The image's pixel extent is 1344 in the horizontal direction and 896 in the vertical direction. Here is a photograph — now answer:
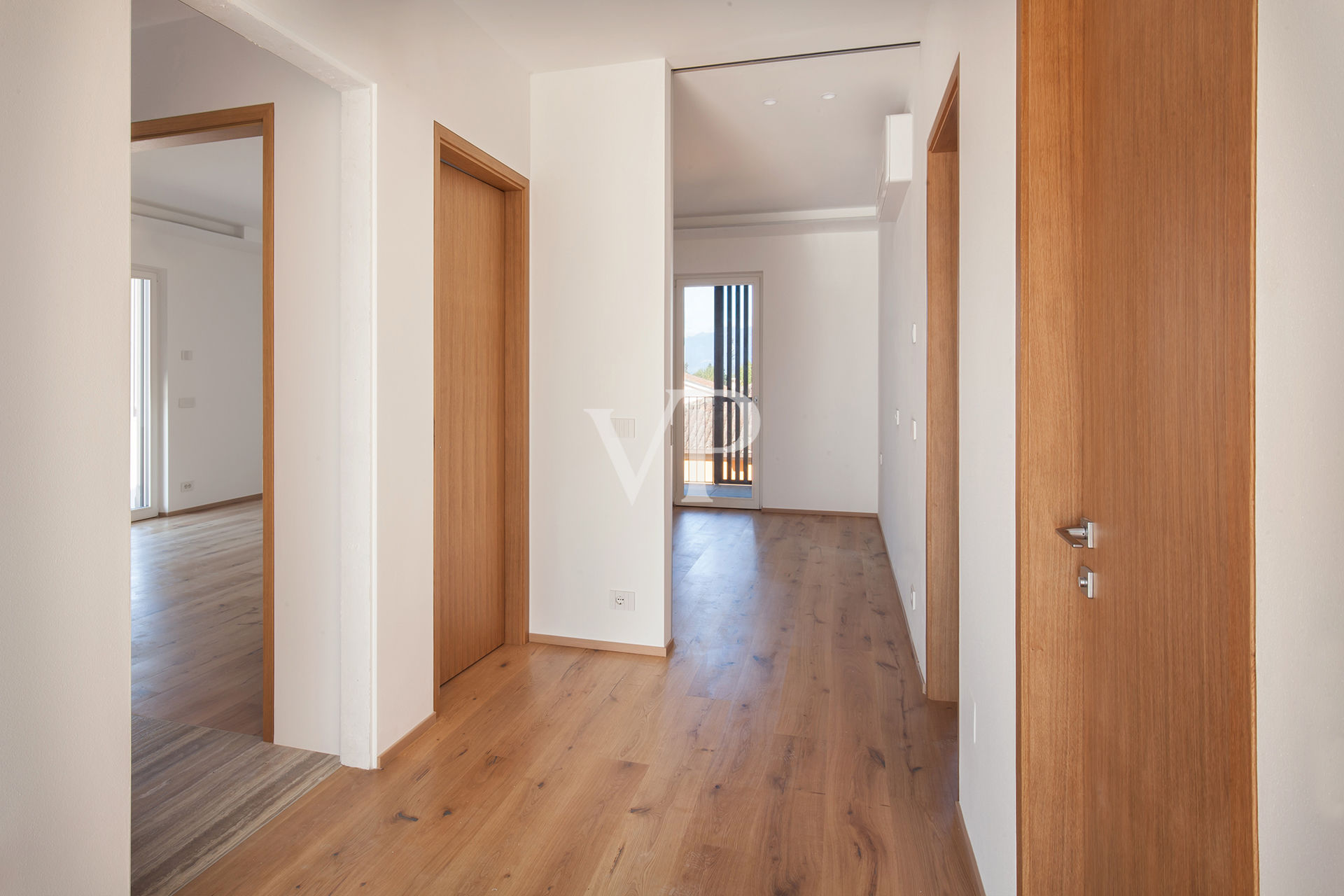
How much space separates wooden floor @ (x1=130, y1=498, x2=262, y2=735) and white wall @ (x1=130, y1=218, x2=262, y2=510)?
3.30ft

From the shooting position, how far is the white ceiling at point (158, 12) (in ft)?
7.98

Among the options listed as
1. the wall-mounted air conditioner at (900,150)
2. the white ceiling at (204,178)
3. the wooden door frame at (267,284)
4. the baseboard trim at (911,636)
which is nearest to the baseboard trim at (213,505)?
the white ceiling at (204,178)

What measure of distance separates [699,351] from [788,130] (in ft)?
9.58

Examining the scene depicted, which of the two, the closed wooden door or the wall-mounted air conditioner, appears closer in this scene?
the closed wooden door

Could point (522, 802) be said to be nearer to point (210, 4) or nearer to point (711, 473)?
point (210, 4)

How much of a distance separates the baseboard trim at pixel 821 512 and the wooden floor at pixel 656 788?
10.6 ft

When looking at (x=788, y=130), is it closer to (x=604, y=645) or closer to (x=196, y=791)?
(x=604, y=645)

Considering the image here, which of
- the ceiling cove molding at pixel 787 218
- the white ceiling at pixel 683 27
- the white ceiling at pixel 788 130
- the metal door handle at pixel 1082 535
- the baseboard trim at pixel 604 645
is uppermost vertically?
the ceiling cove molding at pixel 787 218

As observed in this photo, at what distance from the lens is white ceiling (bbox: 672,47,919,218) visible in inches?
132

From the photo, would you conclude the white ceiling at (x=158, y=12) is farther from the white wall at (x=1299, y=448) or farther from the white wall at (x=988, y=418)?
the white wall at (x=1299, y=448)

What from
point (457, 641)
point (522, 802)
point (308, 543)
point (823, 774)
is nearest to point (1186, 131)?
point (823, 774)

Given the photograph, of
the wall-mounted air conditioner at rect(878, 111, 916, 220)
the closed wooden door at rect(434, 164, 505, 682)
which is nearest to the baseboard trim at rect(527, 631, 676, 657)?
the closed wooden door at rect(434, 164, 505, 682)

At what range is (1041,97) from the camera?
1.27m

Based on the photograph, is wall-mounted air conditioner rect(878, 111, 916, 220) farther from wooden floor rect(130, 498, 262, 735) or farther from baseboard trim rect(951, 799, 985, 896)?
wooden floor rect(130, 498, 262, 735)
